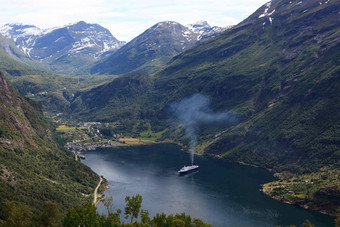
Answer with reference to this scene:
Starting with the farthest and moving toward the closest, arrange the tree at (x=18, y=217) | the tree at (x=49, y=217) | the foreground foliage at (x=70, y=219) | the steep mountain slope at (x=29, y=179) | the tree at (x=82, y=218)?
the steep mountain slope at (x=29, y=179) → the tree at (x=82, y=218) → the tree at (x=49, y=217) → the foreground foliage at (x=70, y=219) → the tree at (x=18, y=217)

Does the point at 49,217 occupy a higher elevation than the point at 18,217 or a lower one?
higher

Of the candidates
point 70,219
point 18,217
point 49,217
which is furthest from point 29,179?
point 18,217

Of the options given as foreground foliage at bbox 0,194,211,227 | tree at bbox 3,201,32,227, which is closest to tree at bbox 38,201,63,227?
foreground foliage at bbox 0,194,211,227

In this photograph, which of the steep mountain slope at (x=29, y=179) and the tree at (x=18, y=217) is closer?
the tree at (x=18, y=217)

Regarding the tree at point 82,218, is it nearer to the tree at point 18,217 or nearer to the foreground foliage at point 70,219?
the foreground foliage at point 70,219

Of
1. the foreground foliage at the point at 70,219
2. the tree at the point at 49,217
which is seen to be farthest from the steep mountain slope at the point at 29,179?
the tree at the point at 49,217

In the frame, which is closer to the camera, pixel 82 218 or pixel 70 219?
pixel 70 219

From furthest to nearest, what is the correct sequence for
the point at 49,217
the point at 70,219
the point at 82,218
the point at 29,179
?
the point at 29,179
the point at 82,218
the point at 70,219
the point at 49,217

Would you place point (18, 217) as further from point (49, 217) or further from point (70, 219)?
point (70, 219)

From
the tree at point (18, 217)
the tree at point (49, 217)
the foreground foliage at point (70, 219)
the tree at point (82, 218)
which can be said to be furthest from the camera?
the tree at point (82, 218)

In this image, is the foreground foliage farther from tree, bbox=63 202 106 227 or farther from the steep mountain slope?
the steep mountain slope

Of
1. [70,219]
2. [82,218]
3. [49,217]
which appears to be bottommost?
[49,217]

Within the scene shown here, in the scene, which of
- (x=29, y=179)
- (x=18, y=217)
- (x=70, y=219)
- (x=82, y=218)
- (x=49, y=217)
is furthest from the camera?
(x=29, y=179)

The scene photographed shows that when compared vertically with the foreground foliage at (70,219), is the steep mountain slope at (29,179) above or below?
above
